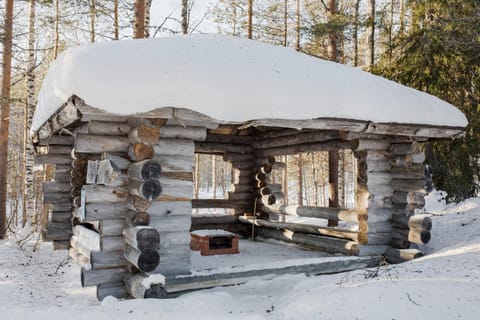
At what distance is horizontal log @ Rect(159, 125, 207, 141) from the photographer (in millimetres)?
5864

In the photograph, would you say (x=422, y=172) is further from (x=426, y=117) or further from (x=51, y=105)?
(x=51, y=105)

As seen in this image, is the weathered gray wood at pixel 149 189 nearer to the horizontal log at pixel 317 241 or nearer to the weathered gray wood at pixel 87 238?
the weathered gray wood at pixel 87 238

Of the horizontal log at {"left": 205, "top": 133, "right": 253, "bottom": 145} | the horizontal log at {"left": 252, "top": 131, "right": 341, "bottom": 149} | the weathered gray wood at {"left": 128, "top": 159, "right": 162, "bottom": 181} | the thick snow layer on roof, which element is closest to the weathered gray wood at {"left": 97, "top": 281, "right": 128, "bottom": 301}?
the weathered gray wood at {"left": 128, "top": 159, "right": 162, "bottom": 181}

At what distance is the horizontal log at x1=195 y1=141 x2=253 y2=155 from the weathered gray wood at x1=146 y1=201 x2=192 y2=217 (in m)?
4.99

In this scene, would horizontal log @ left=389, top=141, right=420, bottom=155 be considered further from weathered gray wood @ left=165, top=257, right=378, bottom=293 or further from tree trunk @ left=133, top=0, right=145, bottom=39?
tree trunk @ left=133, top=0, right=145, bottom=39

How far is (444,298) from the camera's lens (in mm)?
4484

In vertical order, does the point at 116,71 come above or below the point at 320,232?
above

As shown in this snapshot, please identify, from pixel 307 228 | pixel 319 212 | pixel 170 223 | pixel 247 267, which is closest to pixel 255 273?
pixel 247 267

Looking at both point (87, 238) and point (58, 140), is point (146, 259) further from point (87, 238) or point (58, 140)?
point (58, 140)

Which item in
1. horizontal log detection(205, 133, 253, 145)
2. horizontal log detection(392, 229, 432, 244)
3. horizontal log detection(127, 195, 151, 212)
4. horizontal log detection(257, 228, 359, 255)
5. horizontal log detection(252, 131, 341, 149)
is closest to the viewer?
horizontal log detection(127, 195, 151, 212)

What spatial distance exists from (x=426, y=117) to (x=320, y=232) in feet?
10.3

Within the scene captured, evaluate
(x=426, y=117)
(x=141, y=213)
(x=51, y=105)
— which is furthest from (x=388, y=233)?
(x=51, y=105)

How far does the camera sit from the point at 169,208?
19.4ft

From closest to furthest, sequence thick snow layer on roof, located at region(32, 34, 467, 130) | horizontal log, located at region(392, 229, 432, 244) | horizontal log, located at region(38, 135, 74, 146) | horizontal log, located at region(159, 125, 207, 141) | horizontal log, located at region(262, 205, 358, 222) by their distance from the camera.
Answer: thick snow layer on roof, located at region(32, 34, 467, 130) → horizontal log, located at region(159, 125, 207, 141) → horizontal log, located at region(392, 229, 432, 244) → horizontal log, located at region(262, 205, 358, 222) → horizontal log, located at region(38, 135, 74, 146)
